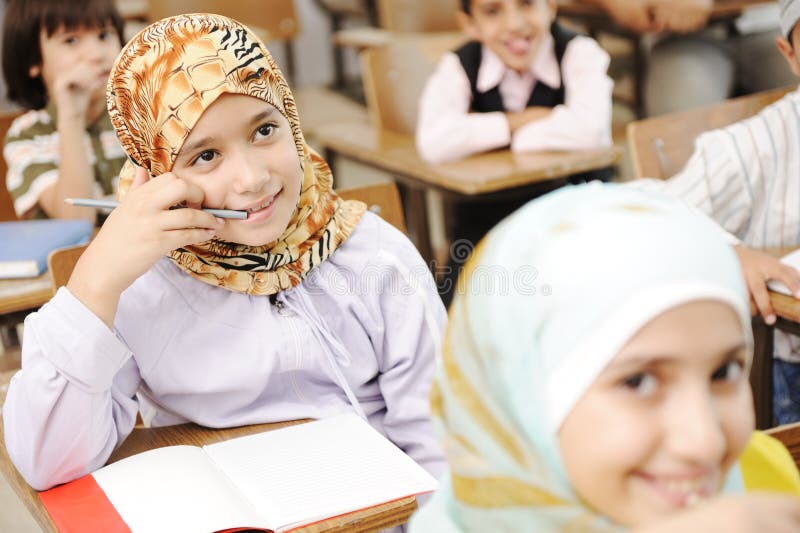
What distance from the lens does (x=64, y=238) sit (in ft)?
6.64

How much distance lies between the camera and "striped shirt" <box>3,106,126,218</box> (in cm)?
248

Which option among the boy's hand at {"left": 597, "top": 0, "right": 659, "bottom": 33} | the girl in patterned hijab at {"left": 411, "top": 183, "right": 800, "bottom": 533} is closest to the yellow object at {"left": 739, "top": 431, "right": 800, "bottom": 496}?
the girl in patterned hijab at {"left": 411, "top": 183, "right": 800, "bottom": 533}

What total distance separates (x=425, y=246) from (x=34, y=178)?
114cm

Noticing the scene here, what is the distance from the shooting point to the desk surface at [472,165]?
249 centimetres

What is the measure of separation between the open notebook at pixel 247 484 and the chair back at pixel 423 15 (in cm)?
340

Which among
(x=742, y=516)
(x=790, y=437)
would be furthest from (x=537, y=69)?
(x=742, y=516)

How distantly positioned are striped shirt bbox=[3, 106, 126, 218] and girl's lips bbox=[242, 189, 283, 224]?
4.52 ft

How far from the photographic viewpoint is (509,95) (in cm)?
310

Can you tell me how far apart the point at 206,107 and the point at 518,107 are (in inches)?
77.5

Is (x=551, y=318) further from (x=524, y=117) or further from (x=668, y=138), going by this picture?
(x=524, y=117)

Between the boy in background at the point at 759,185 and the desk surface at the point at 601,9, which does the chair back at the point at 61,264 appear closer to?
the boy in background at the point at 759,185

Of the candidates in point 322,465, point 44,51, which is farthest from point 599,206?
point 44,51

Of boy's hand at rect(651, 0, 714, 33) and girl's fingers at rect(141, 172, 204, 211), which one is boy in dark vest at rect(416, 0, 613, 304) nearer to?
boy's hand at rect(651, 0, 714, 33)

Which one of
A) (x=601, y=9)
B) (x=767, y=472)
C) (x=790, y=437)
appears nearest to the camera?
(x=767, y=472)
